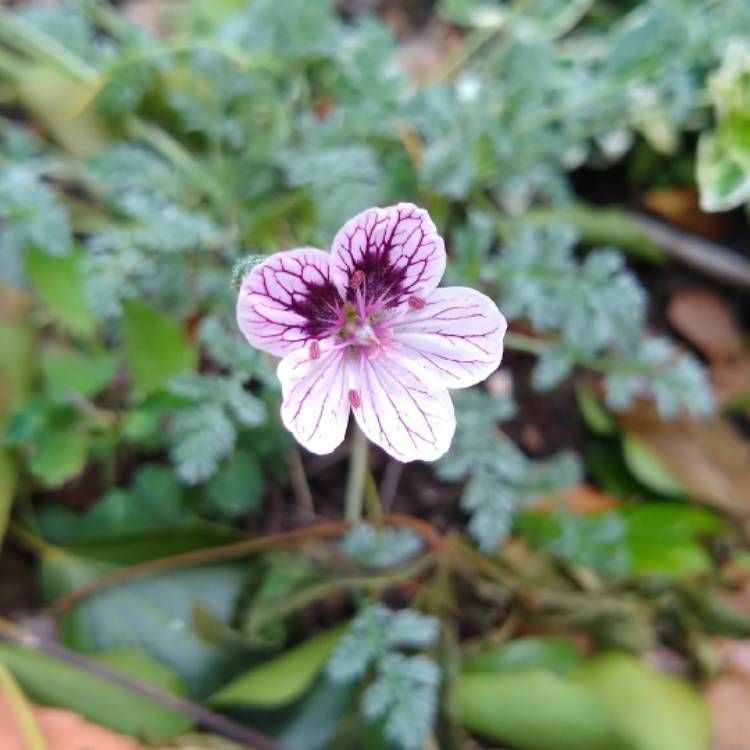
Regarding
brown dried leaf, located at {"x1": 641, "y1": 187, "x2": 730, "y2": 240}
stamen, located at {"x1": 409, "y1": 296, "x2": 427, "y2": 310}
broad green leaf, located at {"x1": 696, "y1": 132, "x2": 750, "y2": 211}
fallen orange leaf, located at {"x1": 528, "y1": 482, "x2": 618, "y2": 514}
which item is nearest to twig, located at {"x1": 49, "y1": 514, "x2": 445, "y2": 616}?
fallen orange leaf, located at {"x1": 528, "y1": 482, "x2": 618, "y2": 514}

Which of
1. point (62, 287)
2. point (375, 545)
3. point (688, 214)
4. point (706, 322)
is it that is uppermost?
point (688, 214)

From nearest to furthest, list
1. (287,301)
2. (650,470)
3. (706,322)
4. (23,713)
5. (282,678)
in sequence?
(287,301), (23,713), (282,678), (650,470), (706,322)

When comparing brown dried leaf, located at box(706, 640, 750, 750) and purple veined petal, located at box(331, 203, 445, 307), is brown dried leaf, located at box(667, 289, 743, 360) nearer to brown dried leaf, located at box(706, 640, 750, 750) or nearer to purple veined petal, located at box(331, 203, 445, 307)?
brown dried leaf, located at box(706, 640, 750, 750)

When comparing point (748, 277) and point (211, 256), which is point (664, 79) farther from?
point (211, 256)

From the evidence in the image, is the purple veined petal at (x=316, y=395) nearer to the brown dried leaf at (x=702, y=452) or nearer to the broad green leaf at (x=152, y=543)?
the broad green leaf at (x=152, y=543)

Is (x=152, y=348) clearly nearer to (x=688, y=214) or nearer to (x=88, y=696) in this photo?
(x=88, y=696)

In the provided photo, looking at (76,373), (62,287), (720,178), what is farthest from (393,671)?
(720,178)

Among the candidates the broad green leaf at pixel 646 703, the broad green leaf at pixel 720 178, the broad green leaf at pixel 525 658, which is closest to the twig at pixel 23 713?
the broad green leaf at pixel 525 658
